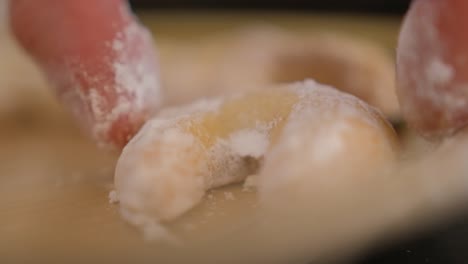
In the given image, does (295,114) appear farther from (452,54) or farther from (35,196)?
(35,196)

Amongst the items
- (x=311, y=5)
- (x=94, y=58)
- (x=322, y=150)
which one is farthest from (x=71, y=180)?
(x=311, y=5)

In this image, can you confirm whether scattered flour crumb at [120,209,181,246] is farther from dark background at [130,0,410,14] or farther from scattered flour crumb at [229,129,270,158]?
dark background at [130,0,410,14]

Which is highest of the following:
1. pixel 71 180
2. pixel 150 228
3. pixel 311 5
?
pixel 311 5

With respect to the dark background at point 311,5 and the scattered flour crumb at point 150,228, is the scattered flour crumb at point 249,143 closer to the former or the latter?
the scattered flour crumb at point 150,228

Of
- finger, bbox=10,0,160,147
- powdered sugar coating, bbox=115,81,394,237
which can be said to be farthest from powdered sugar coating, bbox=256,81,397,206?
finger, bbox=10,0,160,147

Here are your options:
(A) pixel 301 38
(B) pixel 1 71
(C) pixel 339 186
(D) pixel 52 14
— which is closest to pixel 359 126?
(C) pixel 339 186

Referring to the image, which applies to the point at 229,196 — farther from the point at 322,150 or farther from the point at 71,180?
the point at 71,180
